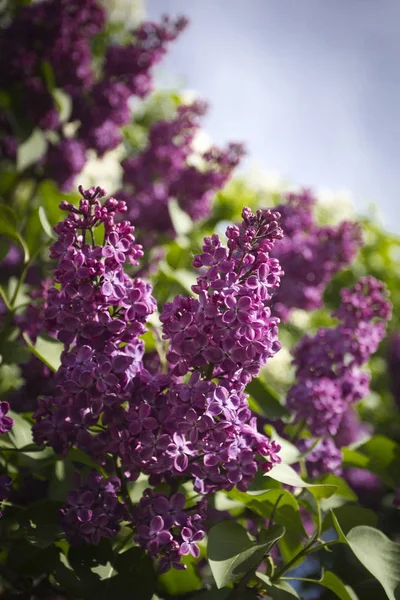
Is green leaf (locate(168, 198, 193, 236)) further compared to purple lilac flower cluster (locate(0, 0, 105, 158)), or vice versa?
purple lilac flower cluster (locate(0, 0, 105, 158))

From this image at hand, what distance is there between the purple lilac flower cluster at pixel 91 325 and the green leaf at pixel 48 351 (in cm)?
9

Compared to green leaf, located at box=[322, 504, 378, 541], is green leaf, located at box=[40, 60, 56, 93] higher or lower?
higher

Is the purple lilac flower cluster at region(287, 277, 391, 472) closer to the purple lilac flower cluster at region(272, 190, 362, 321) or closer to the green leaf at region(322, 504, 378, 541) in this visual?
the green leaf at region(322, 504, 378, 541)

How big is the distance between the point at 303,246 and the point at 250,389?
34 centimetres

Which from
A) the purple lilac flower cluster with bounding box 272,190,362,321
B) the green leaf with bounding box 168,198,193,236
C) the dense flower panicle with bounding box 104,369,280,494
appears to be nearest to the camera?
the dense flower panicle with bounding box 104,369,280,494

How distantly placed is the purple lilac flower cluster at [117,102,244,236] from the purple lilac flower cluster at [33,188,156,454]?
0.59 meters

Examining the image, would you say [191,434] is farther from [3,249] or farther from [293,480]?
[3,249]

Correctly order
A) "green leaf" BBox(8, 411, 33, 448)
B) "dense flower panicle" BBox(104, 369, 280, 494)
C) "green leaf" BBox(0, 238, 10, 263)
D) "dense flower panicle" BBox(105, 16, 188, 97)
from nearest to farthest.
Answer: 1. "dense flower panicle" BBox(104, 369, 280, 494)
2. "green leaf" BBox(8, 411, 33, 448)
3. "green leaf" BBox(0, 238, 10, 263)
4. "dense flower panicle" BBox(105, 16, 188, 97)

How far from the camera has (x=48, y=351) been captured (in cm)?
69

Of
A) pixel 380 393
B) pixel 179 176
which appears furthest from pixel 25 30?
pixel 380 393

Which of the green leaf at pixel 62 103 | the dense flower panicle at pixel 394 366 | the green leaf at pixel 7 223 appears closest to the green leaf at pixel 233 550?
the green leaf at pixel 7 223

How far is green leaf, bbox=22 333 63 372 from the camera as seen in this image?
64 cm

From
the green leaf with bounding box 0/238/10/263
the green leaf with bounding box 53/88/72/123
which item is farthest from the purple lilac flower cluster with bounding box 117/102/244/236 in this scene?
the green leaf with bounding box 0/238/10/263

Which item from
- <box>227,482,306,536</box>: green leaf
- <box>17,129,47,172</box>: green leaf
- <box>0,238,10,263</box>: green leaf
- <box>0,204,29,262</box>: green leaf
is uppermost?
<box>17,129,47,172</box>: green leaf
